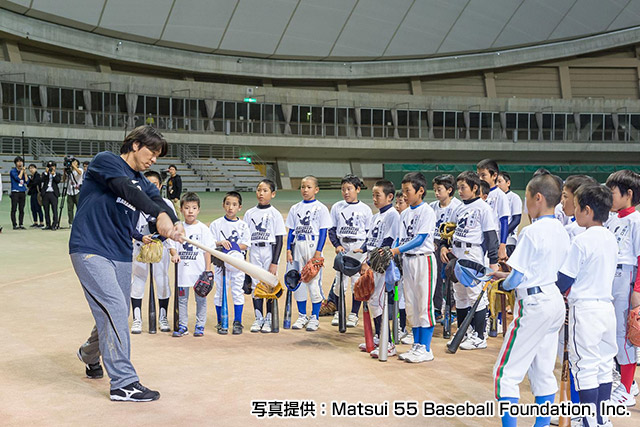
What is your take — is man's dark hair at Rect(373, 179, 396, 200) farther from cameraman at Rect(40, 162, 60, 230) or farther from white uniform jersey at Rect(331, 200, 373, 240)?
cameraman at Rect(40, 162, 60, 230)

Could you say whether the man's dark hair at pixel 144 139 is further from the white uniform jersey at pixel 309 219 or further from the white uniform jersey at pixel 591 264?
the white uniform jersey at pixel 591 264

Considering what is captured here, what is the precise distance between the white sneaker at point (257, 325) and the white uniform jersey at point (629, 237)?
4665 mm

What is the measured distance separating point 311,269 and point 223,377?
2.60 meters

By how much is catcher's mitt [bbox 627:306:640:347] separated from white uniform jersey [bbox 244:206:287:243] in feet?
15.5

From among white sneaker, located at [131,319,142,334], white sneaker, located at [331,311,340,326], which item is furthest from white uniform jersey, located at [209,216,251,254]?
white sneaker, located at [331,311,340,326]

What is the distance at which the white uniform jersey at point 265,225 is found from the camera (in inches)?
347

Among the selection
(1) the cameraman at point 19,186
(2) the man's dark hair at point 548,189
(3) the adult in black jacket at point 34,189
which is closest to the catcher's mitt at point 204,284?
(2) the man's dark hair at point 548,189

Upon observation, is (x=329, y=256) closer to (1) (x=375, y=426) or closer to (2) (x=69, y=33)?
(1) (x=375, y=426)

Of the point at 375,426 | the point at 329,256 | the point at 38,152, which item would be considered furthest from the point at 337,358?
the point at 38,152

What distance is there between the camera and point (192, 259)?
8438 mm

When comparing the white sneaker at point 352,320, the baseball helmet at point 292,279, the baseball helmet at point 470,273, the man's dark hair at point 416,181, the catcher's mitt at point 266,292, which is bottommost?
the white sneaker at point 352,320

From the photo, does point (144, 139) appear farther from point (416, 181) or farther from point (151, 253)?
point (416, 181)

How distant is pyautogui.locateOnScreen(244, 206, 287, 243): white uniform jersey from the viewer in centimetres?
880

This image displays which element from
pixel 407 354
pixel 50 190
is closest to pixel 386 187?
pixel 407 354
